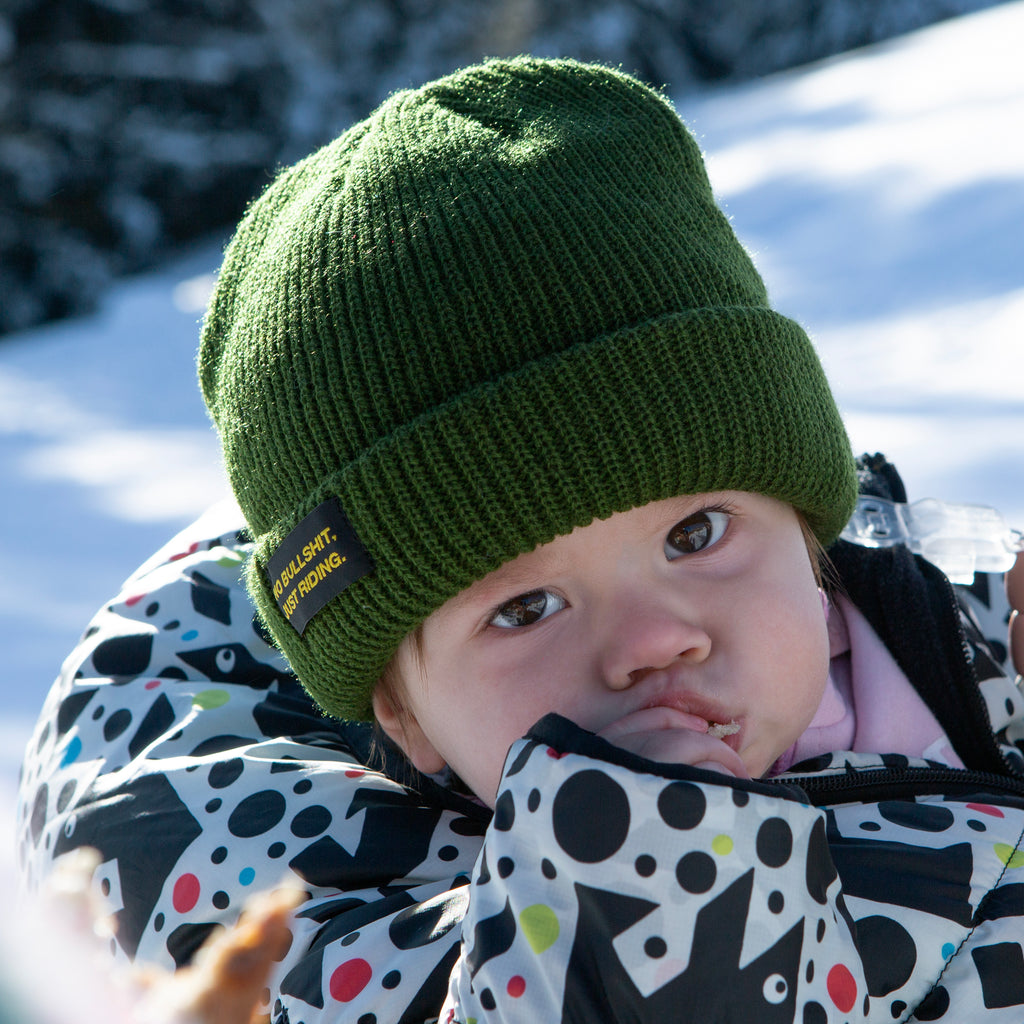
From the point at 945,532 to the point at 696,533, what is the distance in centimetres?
51

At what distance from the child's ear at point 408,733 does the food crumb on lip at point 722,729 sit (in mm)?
256

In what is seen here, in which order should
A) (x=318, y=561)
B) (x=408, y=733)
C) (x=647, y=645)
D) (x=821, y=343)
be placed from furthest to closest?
(x=821, y=343) < (x=408, y=733) < (x=318, y=561) < (x=647, y=645)

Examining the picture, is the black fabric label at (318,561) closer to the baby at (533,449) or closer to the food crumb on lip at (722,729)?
the baby at (533,449)

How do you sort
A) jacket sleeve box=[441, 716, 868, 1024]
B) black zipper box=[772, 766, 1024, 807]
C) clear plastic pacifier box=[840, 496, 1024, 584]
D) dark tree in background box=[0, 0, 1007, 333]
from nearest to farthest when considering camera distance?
jacket sleeve box=[441, 716, 868, 1024]
black zipper box=[772, 766, 1024, 807]
clear plastic pacifier box=[840, 496, 1024, 584]
dark tree in background box=[0, 0, 1007, 333]

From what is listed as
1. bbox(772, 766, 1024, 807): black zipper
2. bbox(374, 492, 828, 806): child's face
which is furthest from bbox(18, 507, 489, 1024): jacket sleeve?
bbox(772, 766, 1024, 807): black zipper

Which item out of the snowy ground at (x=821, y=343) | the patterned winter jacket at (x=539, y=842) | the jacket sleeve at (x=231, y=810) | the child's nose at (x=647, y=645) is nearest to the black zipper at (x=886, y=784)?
the patterned winter jacket at (x=539, y=842)

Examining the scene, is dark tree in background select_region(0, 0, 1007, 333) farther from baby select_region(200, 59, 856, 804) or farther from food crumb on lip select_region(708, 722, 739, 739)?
food crumb on lip select_region(708, 722, 739, 739)

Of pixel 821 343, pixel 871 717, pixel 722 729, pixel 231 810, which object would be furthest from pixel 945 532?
pixel 231 810

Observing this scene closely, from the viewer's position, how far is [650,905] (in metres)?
0.64

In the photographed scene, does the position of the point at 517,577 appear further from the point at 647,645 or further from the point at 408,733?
the point at 408,733

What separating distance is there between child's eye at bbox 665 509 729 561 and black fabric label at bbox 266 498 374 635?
8.4 inches

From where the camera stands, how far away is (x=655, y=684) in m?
0.76

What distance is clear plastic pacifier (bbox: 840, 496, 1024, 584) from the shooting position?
1.21 metres

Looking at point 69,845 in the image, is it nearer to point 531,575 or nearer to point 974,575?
point 531,575
